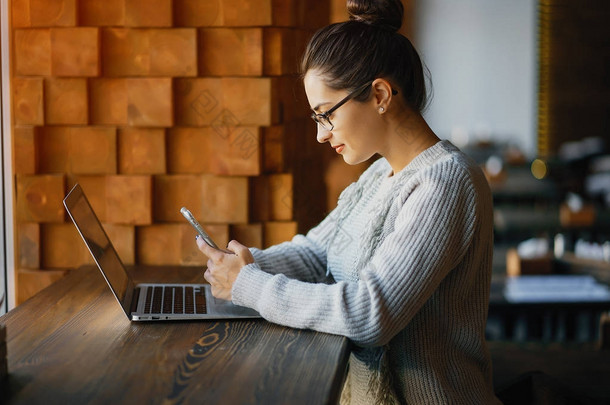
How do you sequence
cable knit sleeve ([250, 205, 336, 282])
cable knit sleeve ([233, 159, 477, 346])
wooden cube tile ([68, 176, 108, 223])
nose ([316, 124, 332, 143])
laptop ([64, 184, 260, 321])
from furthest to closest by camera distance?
→ wooden cube tile ([68, 176, 108, 223])
cable knit sleeve ([250, 205, 336, 282])
nose ([316, 124, 332, 143])
laptop ([64, 184, 260, 321])
cable knit sleeve ([233, 159, 477, 346])

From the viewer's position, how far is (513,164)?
225 inches

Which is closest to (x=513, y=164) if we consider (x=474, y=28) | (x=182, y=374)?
(x=474, y=28)

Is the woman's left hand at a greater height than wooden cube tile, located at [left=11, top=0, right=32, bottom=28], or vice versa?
wooden cube tile, located at [left=11, top=0, right=32, bottom=28]

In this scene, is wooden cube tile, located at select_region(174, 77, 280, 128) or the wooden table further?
wooden cube tile, located at select_region(174, 77, 280, 128)

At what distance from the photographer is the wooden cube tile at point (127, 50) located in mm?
2057

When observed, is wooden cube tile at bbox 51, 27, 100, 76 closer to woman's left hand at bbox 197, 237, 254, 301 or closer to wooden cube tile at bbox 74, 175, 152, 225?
wooden cube tile at bbox 74, 175, 152, 225

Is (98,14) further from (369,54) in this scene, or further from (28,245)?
(369,54)

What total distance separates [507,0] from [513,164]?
241 cm

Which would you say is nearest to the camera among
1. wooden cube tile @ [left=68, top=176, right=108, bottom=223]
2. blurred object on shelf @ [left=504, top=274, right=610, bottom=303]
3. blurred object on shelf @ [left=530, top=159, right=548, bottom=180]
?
wooden cube tile @ [left=68, top=176, right=108, bottom=223]

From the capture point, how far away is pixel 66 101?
2.09m

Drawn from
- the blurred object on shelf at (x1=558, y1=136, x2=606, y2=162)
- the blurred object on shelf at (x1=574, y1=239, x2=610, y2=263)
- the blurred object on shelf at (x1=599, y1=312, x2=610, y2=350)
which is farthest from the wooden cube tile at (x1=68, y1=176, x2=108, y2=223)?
the blurred object on shelf at (x1=558, y1=136, x2=606, y2=162)

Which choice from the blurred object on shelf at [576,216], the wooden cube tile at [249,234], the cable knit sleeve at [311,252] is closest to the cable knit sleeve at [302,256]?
the cable knit sleeve at [311,252]

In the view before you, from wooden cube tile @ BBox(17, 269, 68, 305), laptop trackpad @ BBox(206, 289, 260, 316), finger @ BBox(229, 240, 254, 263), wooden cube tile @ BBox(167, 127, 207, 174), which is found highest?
wooden cube tile @ BBox(167, 127, 207, 174)

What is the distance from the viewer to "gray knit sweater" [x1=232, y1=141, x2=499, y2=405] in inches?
52.2
